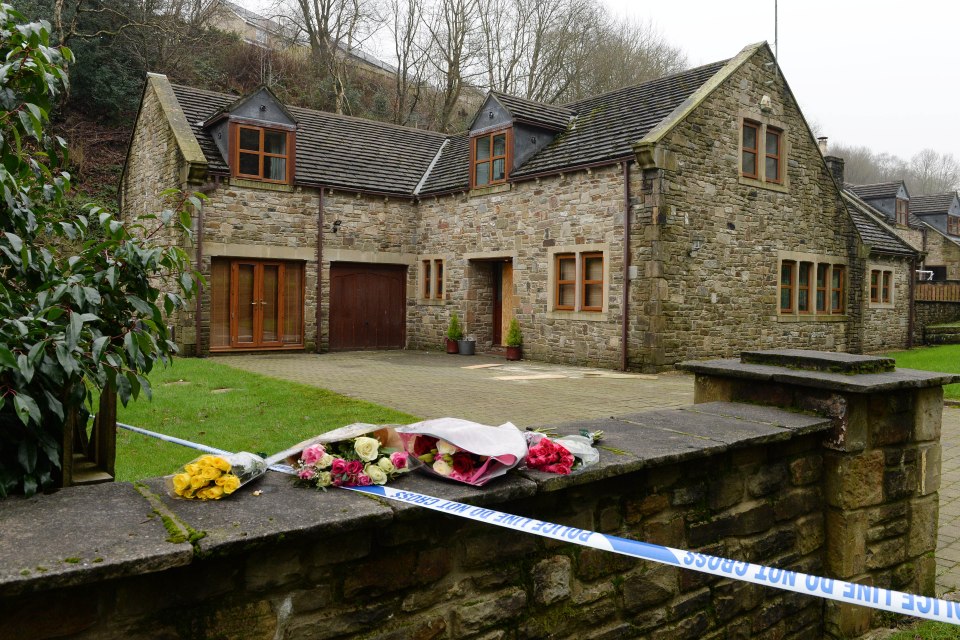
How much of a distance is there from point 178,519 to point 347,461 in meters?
0.61

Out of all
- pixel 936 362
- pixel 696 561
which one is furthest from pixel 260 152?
pixel 936 362

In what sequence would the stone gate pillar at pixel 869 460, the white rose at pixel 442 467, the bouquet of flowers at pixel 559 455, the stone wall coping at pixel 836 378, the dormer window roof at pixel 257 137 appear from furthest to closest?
1. the dormer window roof at pixel 257 137
2. the stone gate pillar at pixel 869 460
3. the stone wall coping at pixel 836 378
4. the bouquet of flowers at pixel 559 455
5. the white rose at pixel 442 467

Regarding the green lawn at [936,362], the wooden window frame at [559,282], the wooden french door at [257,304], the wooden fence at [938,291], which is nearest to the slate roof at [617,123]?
the wooden window frame at [559,282]

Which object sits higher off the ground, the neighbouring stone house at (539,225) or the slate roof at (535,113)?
the slate roof at (535,113)

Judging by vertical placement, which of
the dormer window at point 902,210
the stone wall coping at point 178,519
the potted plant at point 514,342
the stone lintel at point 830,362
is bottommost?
the potted plant at point 514,342

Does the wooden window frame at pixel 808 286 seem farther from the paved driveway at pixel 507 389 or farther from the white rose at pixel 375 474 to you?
the white rose at pixel 375 474

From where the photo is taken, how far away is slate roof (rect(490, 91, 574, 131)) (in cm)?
1697

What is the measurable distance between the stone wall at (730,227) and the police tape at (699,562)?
12.2 m

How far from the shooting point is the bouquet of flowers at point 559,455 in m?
2.65

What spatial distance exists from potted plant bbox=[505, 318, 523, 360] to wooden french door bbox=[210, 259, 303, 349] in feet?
17.8

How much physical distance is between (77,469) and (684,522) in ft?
8.65

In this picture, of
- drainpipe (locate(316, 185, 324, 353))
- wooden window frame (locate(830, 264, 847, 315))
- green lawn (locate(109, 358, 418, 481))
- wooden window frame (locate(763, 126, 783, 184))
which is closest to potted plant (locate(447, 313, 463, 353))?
drainpipe (locate(316, 185, 324, 353))

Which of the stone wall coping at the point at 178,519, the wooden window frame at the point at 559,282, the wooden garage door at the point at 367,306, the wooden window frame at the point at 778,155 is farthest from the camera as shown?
the wooden garage door at the point at 367,306

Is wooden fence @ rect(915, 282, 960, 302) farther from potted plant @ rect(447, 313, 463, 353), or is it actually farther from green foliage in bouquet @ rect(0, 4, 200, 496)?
green foliage in bouquet @ rect(0, 4, 200, 496)
